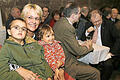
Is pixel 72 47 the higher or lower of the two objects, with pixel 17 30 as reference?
lower

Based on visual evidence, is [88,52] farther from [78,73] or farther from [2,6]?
[2,6]

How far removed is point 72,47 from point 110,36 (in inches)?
52.9

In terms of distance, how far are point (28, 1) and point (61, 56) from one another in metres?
4.15

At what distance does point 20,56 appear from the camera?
1.61m

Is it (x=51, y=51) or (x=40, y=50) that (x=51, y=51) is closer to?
(x=51, y=51)

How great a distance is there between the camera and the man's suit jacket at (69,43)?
218 cm

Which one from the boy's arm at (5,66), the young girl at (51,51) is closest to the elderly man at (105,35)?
the young girl at (51,51)

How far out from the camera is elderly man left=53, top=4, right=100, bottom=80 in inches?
86.4

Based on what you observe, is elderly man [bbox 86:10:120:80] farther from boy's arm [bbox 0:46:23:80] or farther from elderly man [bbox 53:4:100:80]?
boy's arm [bbox 0:46:23:80]

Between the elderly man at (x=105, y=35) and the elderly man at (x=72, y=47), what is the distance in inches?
28.8

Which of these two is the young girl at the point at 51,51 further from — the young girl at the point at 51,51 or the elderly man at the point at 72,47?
the elderly man at the point at 72,47

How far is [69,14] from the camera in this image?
2.35 m

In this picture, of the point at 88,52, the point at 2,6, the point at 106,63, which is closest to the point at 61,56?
the point at 88,52

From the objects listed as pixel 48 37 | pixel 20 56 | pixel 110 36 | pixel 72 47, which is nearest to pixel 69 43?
pixel 72 47
